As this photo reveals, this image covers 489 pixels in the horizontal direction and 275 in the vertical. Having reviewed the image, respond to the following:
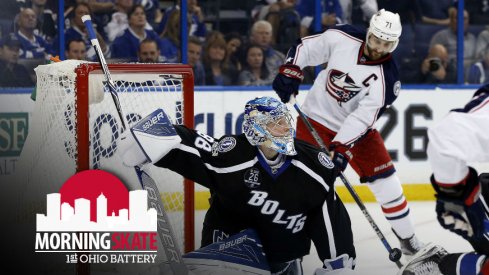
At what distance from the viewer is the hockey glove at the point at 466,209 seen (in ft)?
10.5

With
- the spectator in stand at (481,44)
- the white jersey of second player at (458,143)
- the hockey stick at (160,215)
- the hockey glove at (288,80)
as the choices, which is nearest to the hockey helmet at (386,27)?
the hockey glove at (288,80)

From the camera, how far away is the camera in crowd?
6703 mm

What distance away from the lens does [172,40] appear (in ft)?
20.7

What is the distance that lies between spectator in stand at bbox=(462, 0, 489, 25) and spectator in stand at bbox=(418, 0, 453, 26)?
4.6 inches

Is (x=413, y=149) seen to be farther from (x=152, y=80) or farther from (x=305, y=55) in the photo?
(x=152, y=80)

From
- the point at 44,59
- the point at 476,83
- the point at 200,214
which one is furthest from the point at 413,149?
the point at 44,59

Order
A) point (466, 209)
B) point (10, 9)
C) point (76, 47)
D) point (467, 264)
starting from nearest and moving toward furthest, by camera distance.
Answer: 1. point (466, 209)
2. point (467, 264)
3. point (10, 9)
4. point (76, 47)

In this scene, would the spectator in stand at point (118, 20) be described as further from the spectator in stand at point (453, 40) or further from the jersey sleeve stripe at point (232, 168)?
the jersey sleeve stripe at point (232, 168)

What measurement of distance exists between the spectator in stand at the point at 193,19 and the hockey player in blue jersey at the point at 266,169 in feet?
8.60

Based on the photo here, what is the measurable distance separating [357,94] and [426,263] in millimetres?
1545

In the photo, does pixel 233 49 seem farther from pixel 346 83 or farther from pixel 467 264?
pixel 467 264

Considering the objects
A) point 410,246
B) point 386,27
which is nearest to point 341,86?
point 386,27

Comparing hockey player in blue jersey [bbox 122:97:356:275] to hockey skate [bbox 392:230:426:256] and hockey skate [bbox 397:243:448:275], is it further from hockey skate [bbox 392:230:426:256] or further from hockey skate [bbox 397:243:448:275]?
hockey skate [bbox 392:230:426:256]

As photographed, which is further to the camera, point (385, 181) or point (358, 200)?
point (385, 181)
